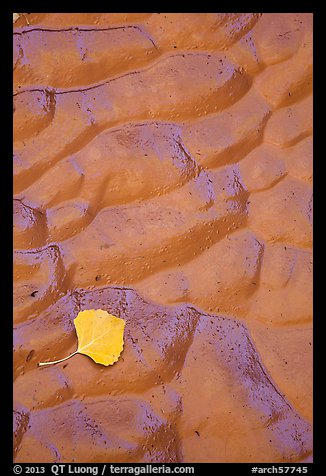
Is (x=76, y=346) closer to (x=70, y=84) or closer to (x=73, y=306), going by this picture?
(x=73, y=306)

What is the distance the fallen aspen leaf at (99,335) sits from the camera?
3.26ft

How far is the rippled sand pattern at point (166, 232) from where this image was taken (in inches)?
38.3

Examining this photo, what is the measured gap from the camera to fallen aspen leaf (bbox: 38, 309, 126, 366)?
0.99 meters

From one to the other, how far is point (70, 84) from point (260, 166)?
1.67ft

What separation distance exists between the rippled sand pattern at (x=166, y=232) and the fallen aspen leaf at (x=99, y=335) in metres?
0.02

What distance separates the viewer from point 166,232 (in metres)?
1.05

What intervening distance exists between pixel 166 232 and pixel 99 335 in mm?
281

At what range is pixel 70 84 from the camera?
1106mm

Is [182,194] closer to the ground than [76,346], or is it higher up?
higher up

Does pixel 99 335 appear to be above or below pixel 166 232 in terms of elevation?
below

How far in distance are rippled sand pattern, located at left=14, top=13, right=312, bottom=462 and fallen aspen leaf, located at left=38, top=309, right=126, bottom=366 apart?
0.9 inches

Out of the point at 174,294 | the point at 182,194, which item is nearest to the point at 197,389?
the point at 174,294

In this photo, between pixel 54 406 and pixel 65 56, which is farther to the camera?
pixel 65 56

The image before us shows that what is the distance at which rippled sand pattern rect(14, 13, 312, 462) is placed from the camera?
972mm
